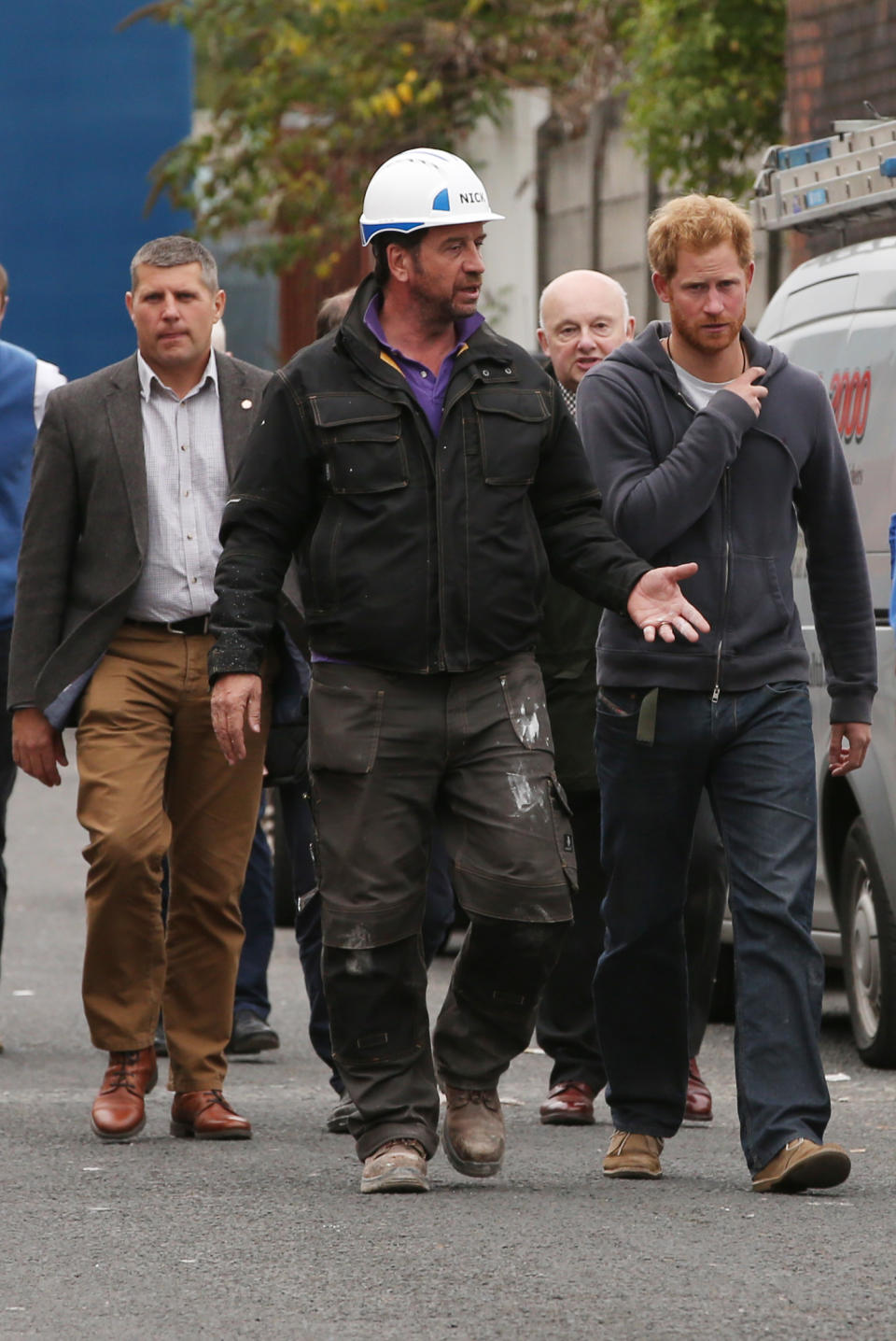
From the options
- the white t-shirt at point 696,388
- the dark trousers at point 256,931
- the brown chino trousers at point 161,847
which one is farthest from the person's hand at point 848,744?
the dark trousers at point 256,931

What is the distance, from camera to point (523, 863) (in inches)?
224

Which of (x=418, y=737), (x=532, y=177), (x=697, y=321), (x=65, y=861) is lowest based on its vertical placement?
(x=65, y=861)

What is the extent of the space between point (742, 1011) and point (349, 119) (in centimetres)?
1625

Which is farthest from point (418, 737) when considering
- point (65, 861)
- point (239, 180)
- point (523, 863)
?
point (239, 180)

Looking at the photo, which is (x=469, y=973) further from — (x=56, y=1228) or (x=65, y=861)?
(x=65, y=861)

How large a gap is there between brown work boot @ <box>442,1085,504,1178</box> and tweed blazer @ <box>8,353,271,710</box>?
1.45 m

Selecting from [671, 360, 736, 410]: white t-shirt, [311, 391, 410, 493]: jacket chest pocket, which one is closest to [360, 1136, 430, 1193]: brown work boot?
[311, 391, 410, 493]: jacket chest pocket

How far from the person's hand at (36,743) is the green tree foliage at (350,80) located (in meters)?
13.3

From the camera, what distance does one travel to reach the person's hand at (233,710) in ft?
18.8

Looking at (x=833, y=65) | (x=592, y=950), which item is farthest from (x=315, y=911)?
(x=833, y=65)

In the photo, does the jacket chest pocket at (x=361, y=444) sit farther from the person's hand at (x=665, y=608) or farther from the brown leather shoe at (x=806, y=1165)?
the brown leather shoe at (x=806, y=1165)

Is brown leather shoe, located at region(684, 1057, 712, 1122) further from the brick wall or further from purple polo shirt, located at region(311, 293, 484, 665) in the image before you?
the brick wall

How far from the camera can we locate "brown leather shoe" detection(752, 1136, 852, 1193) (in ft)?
18.2

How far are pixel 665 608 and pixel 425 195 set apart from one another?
1.00 meters
